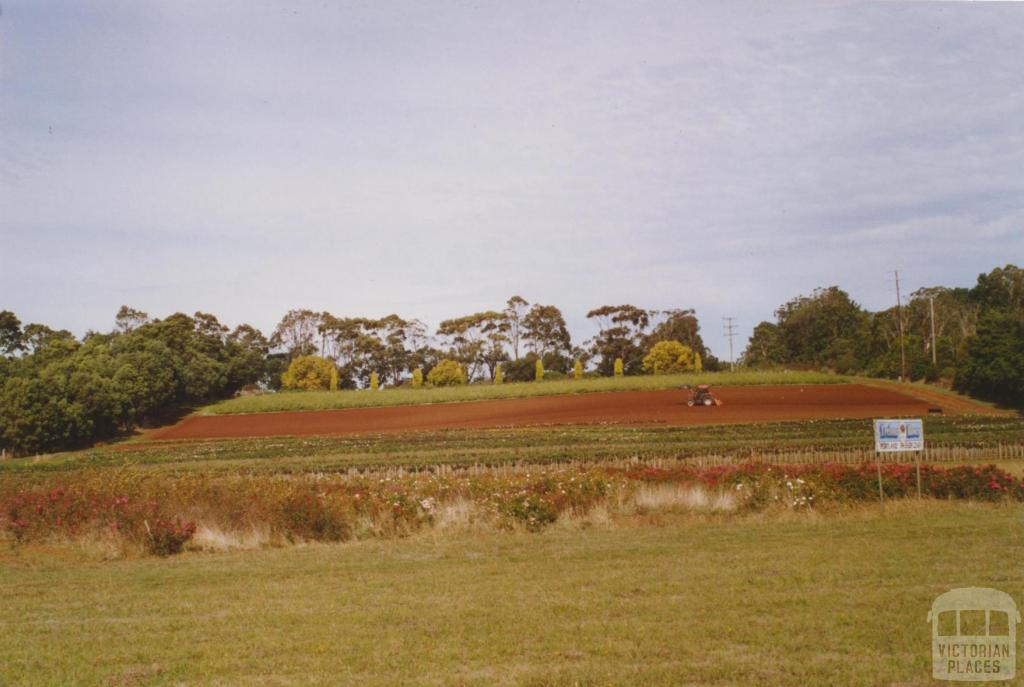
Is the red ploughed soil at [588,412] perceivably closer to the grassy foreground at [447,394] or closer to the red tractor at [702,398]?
the red tractor at [702,398]

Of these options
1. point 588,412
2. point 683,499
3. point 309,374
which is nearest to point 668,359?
point 588,412

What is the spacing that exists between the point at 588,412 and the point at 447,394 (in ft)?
70.5

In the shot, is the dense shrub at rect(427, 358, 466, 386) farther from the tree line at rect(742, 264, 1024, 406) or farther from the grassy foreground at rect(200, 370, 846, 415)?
the tree line at rect(742, 264, 1024, 406)

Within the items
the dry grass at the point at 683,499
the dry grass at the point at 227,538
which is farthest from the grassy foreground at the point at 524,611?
the dry grass at the point at 683,499

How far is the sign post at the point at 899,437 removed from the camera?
16.5 m

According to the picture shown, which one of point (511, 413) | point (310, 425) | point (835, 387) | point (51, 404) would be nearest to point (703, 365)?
point (835, 387)

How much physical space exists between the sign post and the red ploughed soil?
31.4 meters

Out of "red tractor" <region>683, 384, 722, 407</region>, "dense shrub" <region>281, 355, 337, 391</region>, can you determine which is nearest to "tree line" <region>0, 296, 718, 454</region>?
"dense shrub" <region>281, 355, 337, 391</region>

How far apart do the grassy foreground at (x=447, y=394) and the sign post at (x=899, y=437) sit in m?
55.6

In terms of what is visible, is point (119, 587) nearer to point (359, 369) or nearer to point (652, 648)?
point (652, 648)

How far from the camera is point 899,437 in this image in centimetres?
1677

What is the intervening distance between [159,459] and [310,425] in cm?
2202

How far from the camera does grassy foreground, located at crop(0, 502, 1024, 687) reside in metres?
6.60

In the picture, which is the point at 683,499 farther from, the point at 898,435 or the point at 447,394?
the point at 447,394
